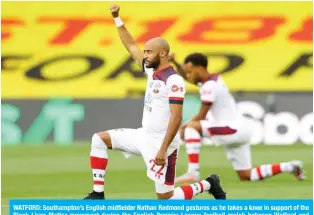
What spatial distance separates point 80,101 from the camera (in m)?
22.5

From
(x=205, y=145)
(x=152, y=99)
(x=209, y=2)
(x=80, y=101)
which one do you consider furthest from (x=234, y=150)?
(x=209, y=2)

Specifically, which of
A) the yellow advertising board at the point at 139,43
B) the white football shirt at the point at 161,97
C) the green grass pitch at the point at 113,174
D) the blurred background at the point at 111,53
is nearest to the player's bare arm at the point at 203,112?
the green grass pitch at the point at 113,174

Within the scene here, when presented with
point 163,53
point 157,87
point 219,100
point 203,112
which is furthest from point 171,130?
point 219,100

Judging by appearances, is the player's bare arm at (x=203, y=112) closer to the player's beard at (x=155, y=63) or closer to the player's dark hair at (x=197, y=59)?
the player's dark hair at (x=197, y=59)

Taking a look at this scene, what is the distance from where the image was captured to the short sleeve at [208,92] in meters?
13.0

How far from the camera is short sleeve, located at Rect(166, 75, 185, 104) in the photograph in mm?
9133

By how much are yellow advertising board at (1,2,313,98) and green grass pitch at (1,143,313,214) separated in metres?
5.23

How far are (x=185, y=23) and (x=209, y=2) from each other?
2.86ft

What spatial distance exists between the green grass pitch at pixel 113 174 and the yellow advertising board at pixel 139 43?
206 inches

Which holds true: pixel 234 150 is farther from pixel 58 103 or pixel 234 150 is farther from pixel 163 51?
pixel 58 103

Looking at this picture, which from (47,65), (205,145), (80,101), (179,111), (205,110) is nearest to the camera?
(179,111)

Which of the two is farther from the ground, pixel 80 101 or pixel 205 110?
pixel 80 101

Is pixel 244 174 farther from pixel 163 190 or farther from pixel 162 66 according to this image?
pixel 162 66

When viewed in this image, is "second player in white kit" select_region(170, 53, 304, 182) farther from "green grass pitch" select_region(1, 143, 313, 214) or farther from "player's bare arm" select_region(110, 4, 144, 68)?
"player's bare arm" select_region(110, 4, 144, 68)
